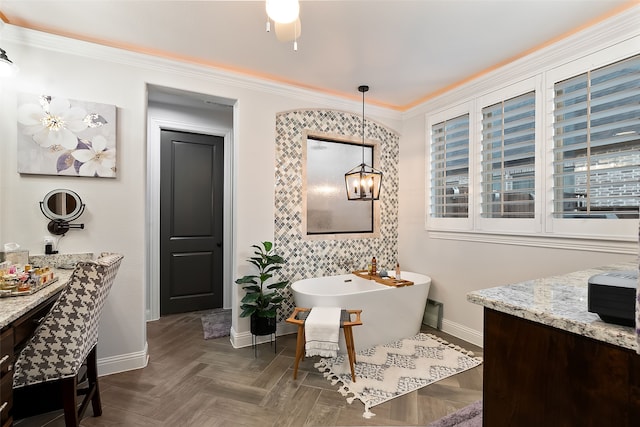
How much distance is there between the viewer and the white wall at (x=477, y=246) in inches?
86.0

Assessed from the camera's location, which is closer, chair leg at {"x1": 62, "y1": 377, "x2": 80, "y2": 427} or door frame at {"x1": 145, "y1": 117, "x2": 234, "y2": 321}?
chair leg at {"x1": 62, "y1": 377, "x2": 80, "y2": 427}

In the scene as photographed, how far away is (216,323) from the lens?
3592 mm

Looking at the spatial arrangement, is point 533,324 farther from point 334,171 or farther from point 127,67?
point 127,67

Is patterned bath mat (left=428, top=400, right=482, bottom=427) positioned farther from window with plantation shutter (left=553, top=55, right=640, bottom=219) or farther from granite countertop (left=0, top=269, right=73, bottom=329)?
granite countertop (left=0, top=269, right=73, bottom=329)

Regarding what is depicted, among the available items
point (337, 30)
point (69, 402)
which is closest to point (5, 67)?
point (69, 402)

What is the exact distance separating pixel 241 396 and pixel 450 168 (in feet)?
10.0

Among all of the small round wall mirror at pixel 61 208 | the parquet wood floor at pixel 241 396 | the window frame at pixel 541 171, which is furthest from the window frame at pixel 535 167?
the small round wall mirror at pixel 61 208

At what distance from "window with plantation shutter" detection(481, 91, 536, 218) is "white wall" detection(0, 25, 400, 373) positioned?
7.55 feet

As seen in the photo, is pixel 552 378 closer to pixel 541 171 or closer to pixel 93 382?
pixel 541 171

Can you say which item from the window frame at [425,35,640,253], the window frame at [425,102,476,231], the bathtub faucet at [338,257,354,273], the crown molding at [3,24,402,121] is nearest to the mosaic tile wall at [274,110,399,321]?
the bathtub faucet at [338,257,354,273]

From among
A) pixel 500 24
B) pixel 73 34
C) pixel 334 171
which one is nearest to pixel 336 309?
pixel 334 171

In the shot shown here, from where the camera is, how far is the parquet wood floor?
193cm

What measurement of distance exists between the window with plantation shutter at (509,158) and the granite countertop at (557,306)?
1.47 meters

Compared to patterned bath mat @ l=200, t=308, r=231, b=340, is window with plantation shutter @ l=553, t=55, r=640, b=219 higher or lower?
higher
